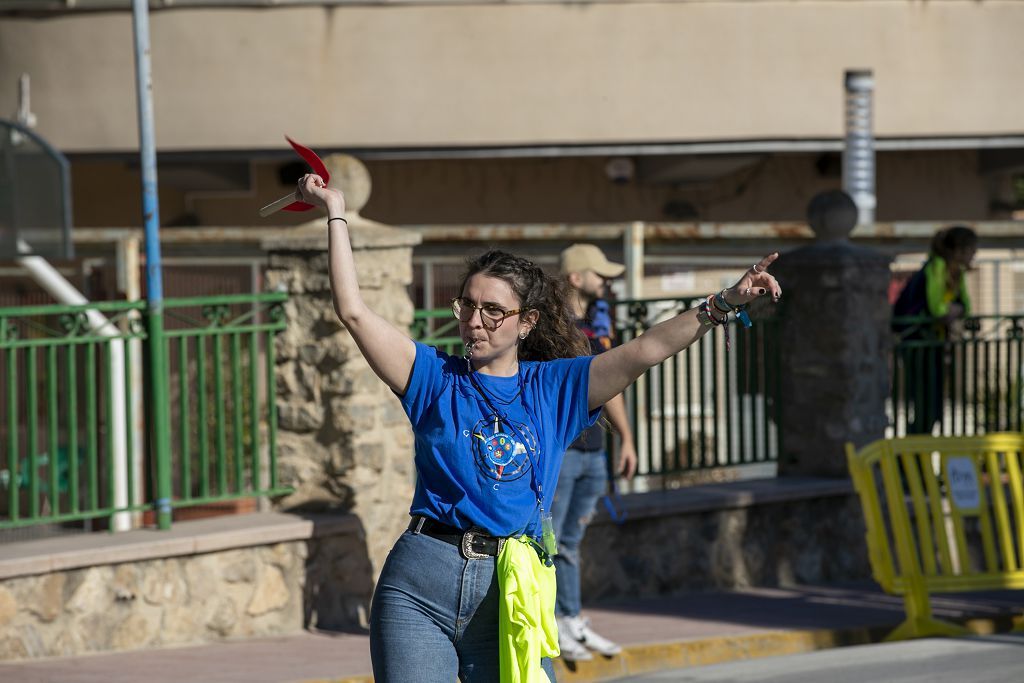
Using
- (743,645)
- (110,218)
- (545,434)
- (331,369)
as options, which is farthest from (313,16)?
(545,434)

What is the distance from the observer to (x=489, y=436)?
4.32 metres

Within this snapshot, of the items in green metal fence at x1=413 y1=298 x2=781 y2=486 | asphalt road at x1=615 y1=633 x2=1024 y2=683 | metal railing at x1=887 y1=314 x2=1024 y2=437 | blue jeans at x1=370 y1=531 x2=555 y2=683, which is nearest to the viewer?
blue jeans at x1=370 y1=531 x2=555 y2=683

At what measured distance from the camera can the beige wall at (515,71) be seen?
55.9 feet

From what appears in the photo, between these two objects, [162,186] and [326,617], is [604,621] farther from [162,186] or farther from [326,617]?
[162,186]

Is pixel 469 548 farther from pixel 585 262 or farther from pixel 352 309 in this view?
pixel 585 262

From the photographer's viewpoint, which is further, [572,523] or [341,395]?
[341,395]

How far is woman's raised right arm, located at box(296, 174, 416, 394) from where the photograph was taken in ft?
13.8

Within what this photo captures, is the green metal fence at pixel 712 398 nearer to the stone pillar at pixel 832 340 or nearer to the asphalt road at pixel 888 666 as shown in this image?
the stone pillar at pixel 832 340

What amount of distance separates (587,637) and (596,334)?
1347mm

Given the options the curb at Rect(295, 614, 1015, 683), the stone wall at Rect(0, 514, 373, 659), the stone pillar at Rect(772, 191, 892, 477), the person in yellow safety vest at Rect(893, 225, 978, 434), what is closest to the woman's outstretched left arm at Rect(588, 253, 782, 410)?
the curb at Rect(295, 614, 1015, 683)

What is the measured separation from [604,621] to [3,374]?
6.71 meters

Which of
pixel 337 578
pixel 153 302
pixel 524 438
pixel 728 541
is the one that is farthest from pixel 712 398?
pixel 524 438

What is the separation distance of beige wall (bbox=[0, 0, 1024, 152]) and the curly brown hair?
40.6 ft

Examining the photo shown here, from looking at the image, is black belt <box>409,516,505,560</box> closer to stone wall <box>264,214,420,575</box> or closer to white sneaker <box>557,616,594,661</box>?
white sneaker <box>557,616,594,661</box>
